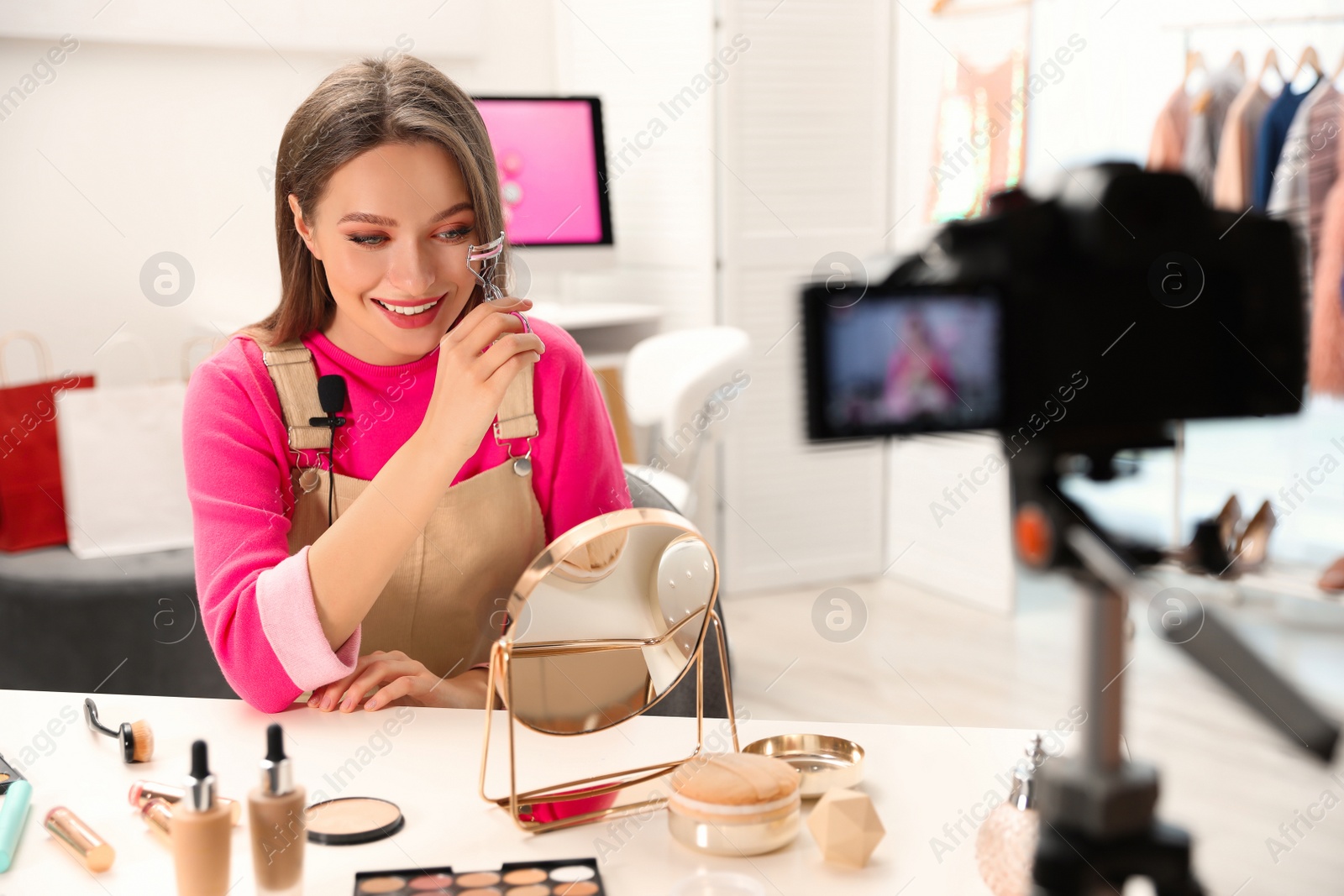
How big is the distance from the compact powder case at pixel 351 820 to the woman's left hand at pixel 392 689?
0.18 m

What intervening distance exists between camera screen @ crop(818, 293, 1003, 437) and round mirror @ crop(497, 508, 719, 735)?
1.39ft

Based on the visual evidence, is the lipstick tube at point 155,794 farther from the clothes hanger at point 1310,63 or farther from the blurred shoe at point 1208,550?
the clothes hanger at point 1310,63

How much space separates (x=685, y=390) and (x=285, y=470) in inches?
46.4

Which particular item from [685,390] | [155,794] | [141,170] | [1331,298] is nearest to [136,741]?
[155,794]

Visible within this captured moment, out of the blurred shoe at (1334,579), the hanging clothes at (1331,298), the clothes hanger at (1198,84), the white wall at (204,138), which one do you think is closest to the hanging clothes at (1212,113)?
the clothes hanger at (1198,84)

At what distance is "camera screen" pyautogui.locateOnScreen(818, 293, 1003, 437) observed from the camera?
0.40m

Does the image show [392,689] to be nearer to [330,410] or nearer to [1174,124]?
[330,410]

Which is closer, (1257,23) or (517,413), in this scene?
(517,413)

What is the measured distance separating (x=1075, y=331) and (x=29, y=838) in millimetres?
780

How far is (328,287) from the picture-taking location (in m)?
1.29

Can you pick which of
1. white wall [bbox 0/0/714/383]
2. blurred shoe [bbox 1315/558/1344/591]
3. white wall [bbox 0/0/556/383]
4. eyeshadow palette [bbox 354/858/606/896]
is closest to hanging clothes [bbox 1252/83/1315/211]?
blurred shoe [bbox 1315/558/1344/591]

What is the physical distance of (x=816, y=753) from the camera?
890 millimetres

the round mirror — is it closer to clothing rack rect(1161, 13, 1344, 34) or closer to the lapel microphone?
the lapel microphone

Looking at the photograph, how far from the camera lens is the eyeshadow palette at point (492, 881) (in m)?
0.72
